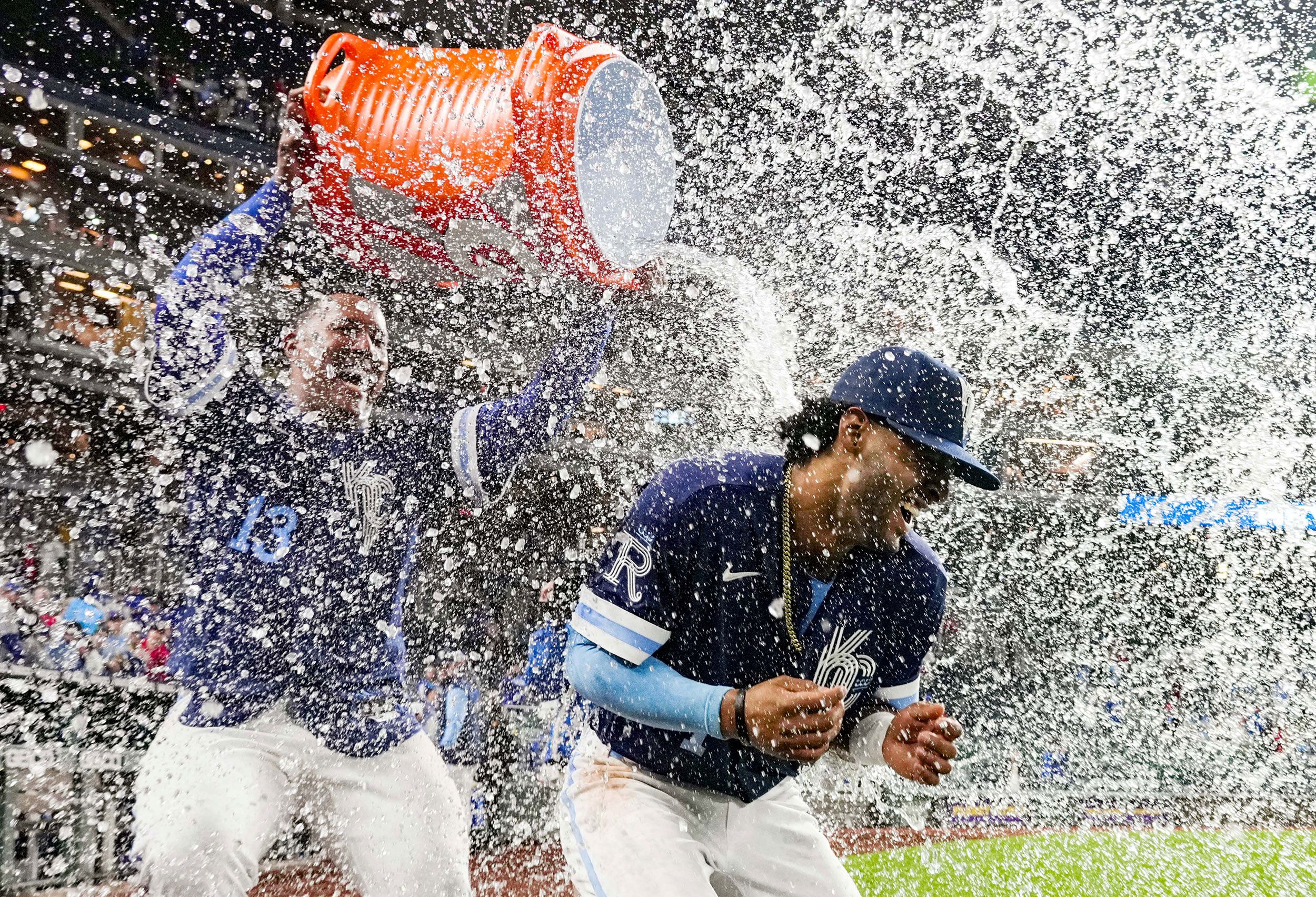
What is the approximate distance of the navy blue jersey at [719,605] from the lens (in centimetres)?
158

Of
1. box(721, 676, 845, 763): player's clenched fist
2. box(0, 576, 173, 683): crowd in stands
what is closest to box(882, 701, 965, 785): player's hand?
box(721, 676, 845, 763): player's clenched fist

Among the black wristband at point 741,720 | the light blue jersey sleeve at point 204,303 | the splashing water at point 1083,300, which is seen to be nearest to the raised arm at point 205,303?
the light blue jersey sleeve at point 204,303

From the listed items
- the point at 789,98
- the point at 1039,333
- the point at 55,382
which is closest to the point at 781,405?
the point at 789,98

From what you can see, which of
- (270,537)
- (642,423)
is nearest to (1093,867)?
(270,537)

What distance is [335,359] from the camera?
7.78ft

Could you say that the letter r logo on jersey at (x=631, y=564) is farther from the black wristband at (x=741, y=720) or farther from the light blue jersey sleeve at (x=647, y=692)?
the black wristband at (x=741, y=720)

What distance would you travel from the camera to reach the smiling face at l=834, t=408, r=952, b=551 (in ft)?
5.46

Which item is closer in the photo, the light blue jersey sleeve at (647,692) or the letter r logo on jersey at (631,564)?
the light blue jersey sleeve at (647,692)

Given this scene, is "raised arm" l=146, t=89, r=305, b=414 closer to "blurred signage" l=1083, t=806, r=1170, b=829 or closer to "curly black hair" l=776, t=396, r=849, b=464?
"curly black hair" l=776, t=396, r=849, b=464

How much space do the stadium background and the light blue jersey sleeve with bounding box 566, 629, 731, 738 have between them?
154 cm

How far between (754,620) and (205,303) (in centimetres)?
170

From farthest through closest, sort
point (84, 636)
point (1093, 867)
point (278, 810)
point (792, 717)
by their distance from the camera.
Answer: point (84, 636) → point (1093, 867) → point (278, 810) → point (792, 717)

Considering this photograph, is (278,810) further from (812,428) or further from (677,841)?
(812,428)

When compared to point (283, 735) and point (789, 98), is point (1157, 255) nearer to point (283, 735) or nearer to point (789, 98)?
point (789, 98)
